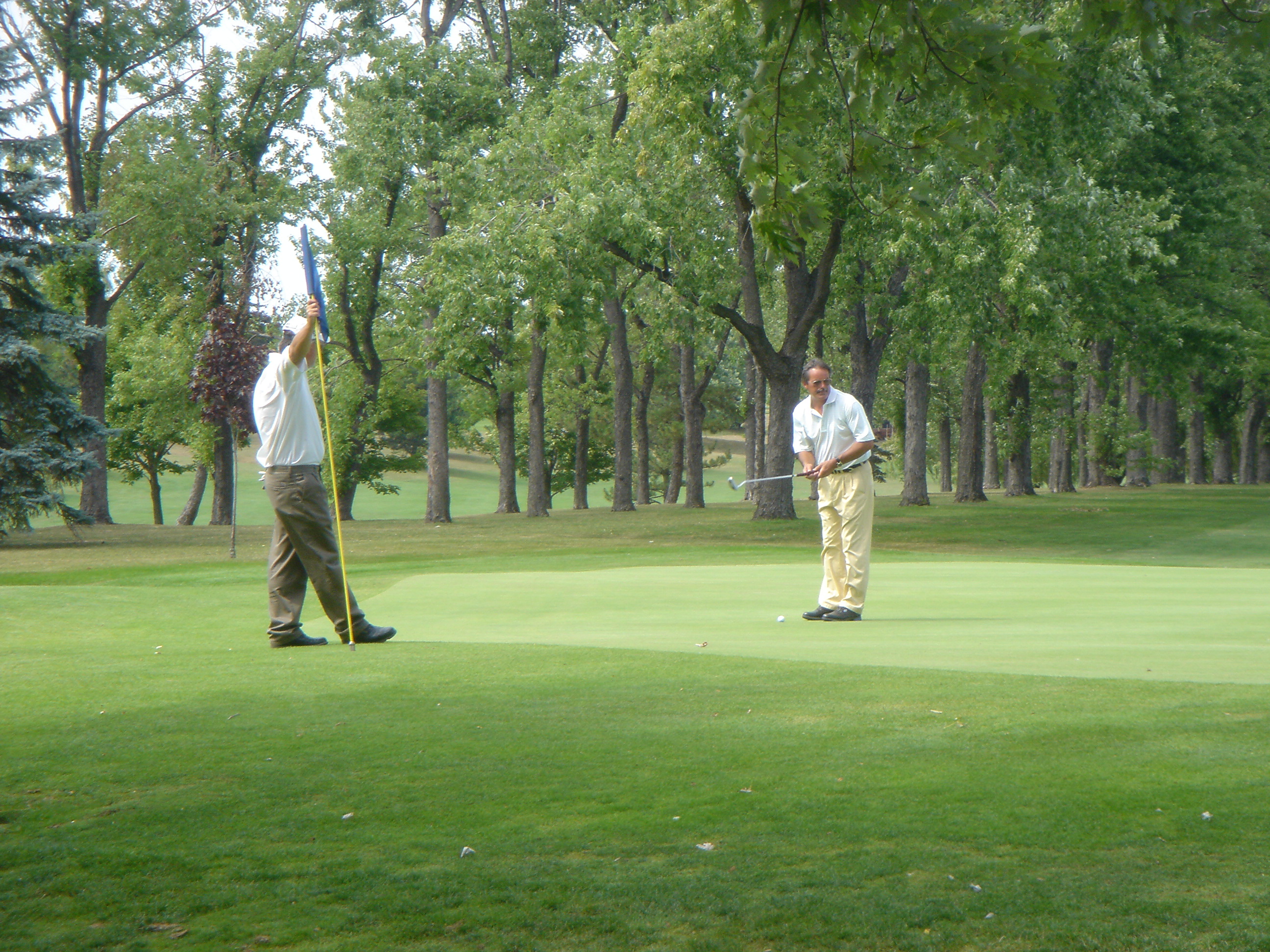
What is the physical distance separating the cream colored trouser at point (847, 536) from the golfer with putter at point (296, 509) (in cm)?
390

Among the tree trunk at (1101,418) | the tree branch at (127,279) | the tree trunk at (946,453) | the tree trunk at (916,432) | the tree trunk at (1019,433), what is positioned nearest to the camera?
the tree trunk at (916,432)

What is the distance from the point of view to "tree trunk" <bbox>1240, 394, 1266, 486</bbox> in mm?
57438

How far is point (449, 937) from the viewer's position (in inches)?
145

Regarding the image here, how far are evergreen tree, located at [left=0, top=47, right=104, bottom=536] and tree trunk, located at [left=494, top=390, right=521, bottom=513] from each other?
16.9 m

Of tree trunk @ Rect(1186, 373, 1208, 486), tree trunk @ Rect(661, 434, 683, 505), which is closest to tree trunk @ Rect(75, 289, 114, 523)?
tree trunk @ Rect(661, 434, 683, 505)

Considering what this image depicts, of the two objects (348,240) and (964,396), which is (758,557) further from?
(348,240)

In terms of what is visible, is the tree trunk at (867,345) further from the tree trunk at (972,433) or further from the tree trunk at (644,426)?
the tree trunk at (644,426)

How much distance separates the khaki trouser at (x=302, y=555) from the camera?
31.2ft

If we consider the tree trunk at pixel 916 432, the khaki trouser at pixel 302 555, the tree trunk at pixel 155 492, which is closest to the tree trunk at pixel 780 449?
the tree trunk at pixel 916 432

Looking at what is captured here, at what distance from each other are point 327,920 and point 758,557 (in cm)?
1742

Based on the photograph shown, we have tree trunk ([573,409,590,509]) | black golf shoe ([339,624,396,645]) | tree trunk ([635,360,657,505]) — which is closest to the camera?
black golf shoe ([339,624,396,645])

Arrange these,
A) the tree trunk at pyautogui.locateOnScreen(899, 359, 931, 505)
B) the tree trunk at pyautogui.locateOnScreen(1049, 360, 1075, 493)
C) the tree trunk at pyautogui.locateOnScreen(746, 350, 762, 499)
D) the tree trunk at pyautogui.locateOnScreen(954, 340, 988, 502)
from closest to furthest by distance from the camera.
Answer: the tree trunk at pyautogui.locateOnScreen(899, 359, 931, 505) → the tree trunk at pyautogui.locateOnScreen(954, 340, 988, 502) → the tree trunk at pyautogui.locateOnScreen(1049, 360, 1075, 493) → the tree trunk at pyautogui.locateOnScreen(746, 350, 762, 499)

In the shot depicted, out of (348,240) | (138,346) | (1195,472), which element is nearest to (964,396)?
(348,240)

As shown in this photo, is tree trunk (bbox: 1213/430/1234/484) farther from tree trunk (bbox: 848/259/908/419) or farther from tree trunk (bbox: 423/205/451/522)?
tree trunk (bbox: 423/205/451/522)
